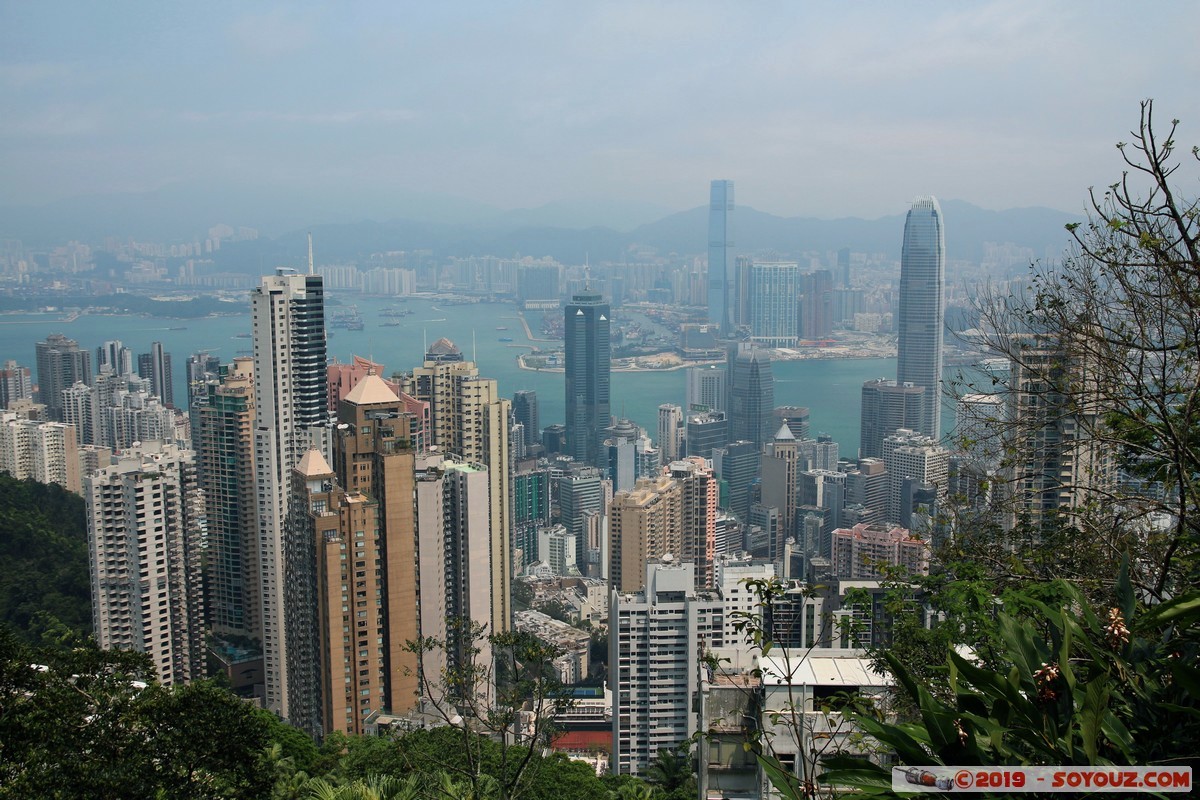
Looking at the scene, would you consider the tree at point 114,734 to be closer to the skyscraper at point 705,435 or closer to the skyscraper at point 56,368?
the skyscraper at point 56,368

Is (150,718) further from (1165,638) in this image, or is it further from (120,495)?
(120,495)

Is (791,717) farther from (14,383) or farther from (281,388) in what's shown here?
(14,383)

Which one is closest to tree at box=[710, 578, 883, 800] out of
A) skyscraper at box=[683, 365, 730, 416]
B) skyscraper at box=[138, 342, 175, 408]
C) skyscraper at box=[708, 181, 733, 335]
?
skyscraper at box=[138, 342, 175, 408]

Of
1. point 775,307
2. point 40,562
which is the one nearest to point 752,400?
point 775,307

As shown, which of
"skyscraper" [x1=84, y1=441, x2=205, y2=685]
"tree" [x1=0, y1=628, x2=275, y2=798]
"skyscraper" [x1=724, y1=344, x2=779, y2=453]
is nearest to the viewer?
"tree" [x1=0, y1=628, x2=275, y2=798]

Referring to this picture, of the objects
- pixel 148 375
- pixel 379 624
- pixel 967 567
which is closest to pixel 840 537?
pixel 379 624

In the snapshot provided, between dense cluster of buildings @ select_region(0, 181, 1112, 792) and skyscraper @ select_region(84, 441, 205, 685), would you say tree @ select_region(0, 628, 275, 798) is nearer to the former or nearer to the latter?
dense cluster of buildings @ select_region(0, 181, 1112, 792)
